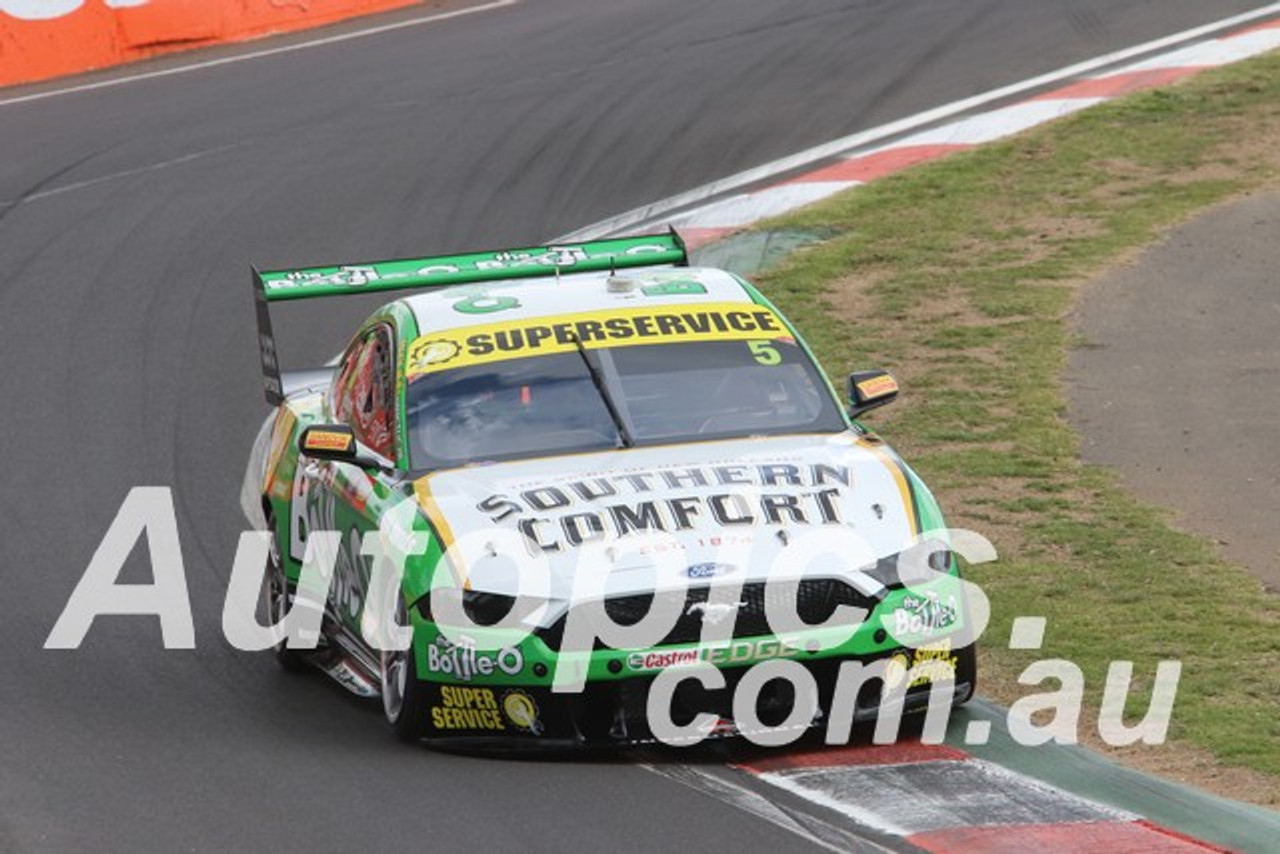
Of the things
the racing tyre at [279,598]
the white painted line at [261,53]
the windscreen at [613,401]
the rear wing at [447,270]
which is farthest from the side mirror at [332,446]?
the white painted line at [261,53]

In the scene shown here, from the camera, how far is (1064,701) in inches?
340

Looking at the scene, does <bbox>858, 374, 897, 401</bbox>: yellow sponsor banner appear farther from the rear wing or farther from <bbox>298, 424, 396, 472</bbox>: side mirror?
<bbox>298, 424, 396, 472</bbox>: side mirror

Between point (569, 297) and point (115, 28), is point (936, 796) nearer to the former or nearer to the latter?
point (569, 297)

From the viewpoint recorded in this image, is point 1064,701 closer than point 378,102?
Yes

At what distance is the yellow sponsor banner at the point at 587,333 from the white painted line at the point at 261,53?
12.2m

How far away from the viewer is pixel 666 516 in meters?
8.23

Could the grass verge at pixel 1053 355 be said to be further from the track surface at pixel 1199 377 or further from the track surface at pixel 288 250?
the track surface at pixel 288 250

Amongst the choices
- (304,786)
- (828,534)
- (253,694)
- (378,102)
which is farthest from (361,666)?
(378,102)

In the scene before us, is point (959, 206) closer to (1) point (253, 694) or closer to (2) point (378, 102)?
(2) point (378, 102)

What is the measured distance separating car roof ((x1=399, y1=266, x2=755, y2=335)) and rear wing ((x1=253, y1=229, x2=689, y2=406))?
421 mm

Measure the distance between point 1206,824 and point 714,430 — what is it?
2.59 metres

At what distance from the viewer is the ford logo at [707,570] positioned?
314 inches

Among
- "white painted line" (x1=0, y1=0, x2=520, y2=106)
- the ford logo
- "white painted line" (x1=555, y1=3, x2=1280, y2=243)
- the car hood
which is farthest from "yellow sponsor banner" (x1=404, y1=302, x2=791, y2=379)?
"white painted line" (x1=0, y1=0, x2=520, y2=106)

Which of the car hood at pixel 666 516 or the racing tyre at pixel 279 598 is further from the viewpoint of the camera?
the racing tyre at pixel 279 598
